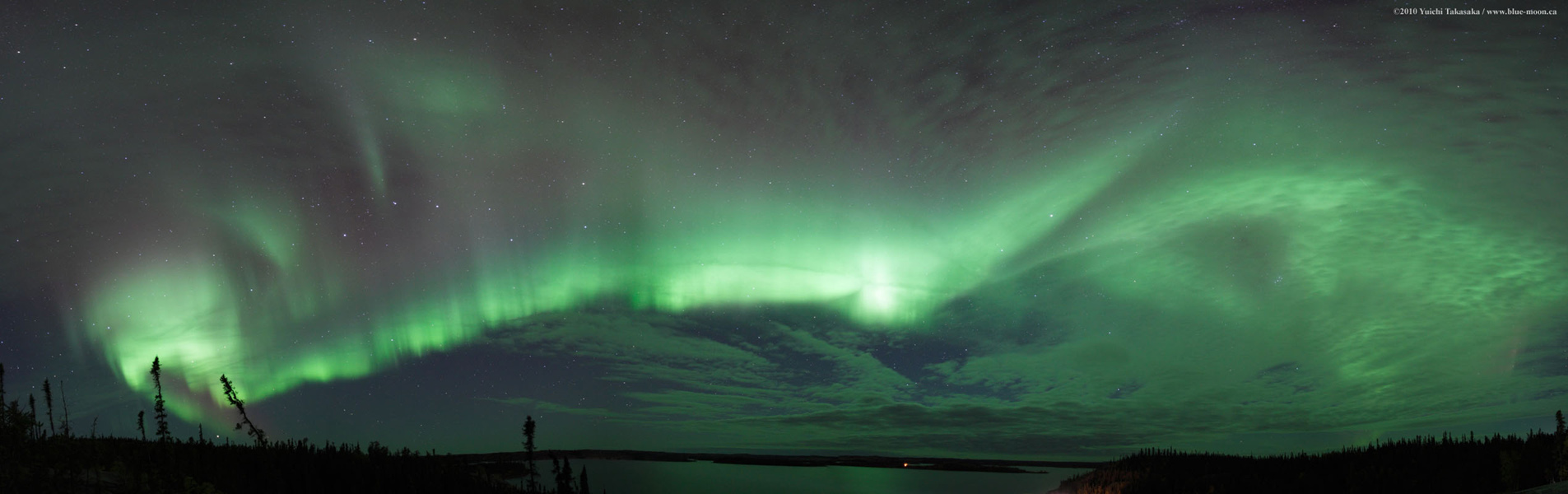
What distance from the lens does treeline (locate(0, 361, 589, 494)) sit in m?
20.3

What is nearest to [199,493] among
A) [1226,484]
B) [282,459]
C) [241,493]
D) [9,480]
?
[9,480]

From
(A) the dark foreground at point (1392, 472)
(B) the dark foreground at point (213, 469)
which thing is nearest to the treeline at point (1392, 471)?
(A) the dark foreground at point (1392, 472)

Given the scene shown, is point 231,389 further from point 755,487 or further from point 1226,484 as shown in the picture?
point 755,487

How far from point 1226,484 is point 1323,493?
13.4 meters

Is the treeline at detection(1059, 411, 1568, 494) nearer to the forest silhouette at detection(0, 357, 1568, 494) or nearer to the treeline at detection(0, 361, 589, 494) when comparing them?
the forest silhouette at detection(0, 357, 1568, 494)

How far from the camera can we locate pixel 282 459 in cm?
4775

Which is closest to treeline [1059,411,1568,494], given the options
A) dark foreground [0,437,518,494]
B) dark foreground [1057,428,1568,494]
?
dark foreground [1057,428,1568,494]

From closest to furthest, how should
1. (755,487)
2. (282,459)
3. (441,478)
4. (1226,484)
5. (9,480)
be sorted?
(9,480) → (282,459) → (441,478) → (1226,484) → (755,487)

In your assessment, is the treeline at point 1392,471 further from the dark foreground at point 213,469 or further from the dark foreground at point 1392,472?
the dark foreground at point 213,469

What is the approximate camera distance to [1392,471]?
60594 mm

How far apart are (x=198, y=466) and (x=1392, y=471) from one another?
90.0 metres

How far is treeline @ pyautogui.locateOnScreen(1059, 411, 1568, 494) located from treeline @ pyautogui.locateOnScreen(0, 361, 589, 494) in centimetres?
6038

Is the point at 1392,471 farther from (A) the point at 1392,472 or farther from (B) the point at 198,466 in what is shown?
(B) the point at 198,466

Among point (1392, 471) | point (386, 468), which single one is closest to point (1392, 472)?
point (1392, 471)
